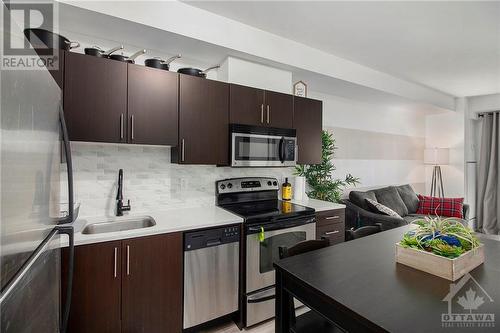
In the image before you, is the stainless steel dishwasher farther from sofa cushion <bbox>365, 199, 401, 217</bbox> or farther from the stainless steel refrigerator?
sofa cushion <bbox>365, 199, 401, 217</bbox>

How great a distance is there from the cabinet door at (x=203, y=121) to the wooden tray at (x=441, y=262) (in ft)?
5.19

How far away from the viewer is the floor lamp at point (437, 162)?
4.89 meters

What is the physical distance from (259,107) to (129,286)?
1.88m

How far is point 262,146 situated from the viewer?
2500 millimetres

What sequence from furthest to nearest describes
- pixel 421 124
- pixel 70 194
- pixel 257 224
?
1. pixel 421 124
2. pixel 257 224
3. pixel 70 194

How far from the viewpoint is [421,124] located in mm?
5340

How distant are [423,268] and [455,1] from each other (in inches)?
85.3

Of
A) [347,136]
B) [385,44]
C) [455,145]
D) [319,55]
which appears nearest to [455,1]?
[385,44]

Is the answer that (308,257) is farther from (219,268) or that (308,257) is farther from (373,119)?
(373,119)

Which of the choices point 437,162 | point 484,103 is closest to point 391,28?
point 437,162

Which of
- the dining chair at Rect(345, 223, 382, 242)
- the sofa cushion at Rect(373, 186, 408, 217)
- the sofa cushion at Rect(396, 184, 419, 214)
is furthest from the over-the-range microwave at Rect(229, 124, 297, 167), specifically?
the sofa cushion at Rect(396, 184, 419, 214)

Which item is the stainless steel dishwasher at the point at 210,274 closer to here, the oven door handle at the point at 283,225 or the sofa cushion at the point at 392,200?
the oven door handle at the point at 283,225

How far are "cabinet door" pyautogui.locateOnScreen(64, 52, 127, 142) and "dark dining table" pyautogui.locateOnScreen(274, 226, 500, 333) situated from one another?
1.53 meters

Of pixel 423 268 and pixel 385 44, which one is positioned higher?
pixel 385 44
